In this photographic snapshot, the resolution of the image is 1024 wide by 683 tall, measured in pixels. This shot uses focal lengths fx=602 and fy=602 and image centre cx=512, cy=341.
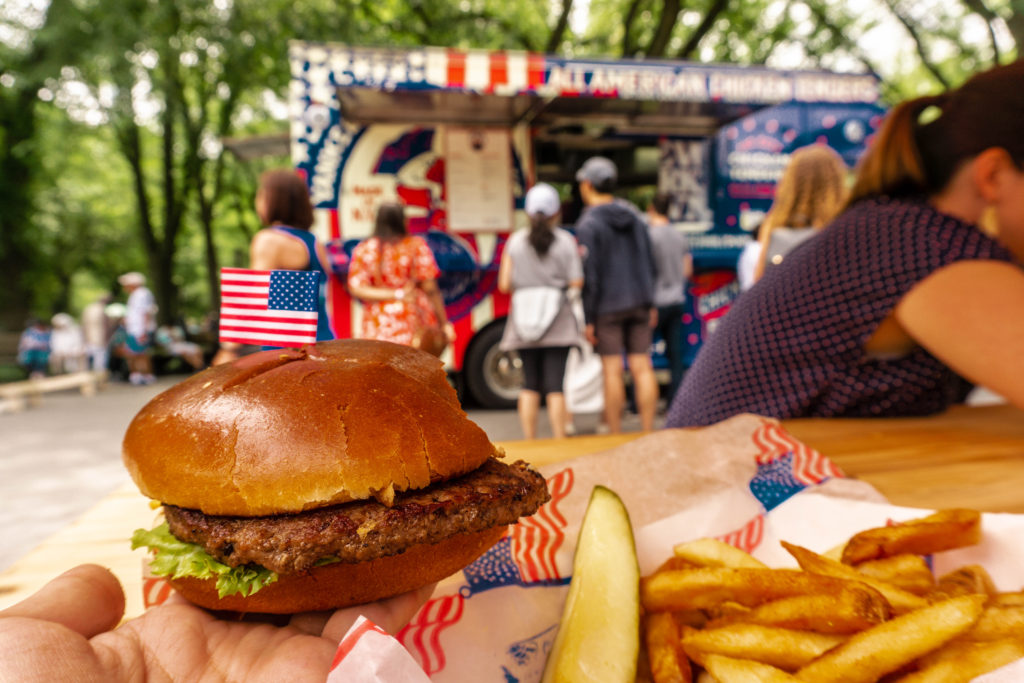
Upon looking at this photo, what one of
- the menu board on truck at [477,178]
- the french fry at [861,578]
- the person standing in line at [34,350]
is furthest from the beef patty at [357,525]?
the person standing in line at [34,350]

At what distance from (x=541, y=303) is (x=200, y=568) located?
3.50 meters

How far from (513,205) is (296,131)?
213 centimetres

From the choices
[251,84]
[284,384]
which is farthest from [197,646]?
[251,84]

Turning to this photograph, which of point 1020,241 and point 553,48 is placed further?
point 553,48

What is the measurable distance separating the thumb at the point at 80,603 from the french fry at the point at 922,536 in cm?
126

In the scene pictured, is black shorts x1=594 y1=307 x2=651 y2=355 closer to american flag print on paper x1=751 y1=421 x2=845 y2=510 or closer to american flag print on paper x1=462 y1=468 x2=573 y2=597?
american flag print on paper x1=751 y1=421 x2=845 y2=510

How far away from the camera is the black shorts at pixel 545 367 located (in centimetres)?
446

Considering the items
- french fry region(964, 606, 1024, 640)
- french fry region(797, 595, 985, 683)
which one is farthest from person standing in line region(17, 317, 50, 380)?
french fry region(964, 606, 1024, 640)

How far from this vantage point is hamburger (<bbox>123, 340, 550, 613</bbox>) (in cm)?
85

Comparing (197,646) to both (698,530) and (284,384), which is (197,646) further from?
(698,530)

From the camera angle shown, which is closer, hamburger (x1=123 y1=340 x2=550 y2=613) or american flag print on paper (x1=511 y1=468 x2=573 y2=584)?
hamburger (x1=123 y1=340 x2=550 y2=613)

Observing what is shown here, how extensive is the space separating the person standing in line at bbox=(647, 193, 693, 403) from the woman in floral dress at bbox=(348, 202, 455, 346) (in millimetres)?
2360

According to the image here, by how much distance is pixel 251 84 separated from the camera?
44.6 feet

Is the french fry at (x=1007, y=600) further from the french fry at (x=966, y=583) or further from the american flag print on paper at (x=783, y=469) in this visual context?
the american flag print on paper at (x=783, y=469)
